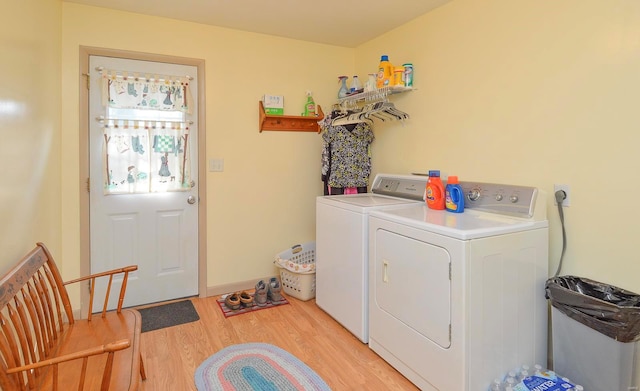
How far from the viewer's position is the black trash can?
146 cm

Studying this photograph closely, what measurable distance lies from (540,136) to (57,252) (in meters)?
3.15

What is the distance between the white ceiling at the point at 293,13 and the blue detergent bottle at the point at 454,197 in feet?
4.25

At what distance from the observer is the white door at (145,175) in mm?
2729

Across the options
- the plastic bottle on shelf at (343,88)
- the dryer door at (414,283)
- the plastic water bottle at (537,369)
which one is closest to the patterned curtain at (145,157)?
the plastic bottle on shelf at (343,88)

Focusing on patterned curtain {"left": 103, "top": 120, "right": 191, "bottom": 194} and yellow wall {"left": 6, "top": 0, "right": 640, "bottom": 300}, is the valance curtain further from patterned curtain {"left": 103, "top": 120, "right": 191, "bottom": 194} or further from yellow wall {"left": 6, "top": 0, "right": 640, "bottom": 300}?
yellow wall {"left": 6, "top": 0, "right": 640, "bottom": 300}

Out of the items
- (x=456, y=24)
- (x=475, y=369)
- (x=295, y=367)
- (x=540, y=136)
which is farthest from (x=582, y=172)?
(x=295, y=367)

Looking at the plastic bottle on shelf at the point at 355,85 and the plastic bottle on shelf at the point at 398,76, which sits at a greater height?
the plastic bottle on shelf at the point at 355,85

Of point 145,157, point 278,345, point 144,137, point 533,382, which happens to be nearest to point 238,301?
point 278,345

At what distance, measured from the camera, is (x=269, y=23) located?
9.60 feet

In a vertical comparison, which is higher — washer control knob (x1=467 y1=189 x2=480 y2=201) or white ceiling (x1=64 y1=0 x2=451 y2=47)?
white ceiling (x1=64 y1=0 x2=451 y2=47)

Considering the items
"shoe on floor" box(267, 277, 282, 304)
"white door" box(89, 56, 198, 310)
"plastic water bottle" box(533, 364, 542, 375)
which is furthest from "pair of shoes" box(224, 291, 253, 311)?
"plastic water bottle" box(533, 364, 542, 375)

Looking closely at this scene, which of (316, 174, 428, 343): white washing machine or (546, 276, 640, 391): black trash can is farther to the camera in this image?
(316, 174, 428, 343): white washing machine

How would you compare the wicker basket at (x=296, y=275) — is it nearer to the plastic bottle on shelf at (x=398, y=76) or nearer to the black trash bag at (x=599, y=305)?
the plastic bottle on shelf at (x=398, y=76)

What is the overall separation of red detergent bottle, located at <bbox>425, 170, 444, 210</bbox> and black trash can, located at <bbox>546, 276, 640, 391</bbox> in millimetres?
744
